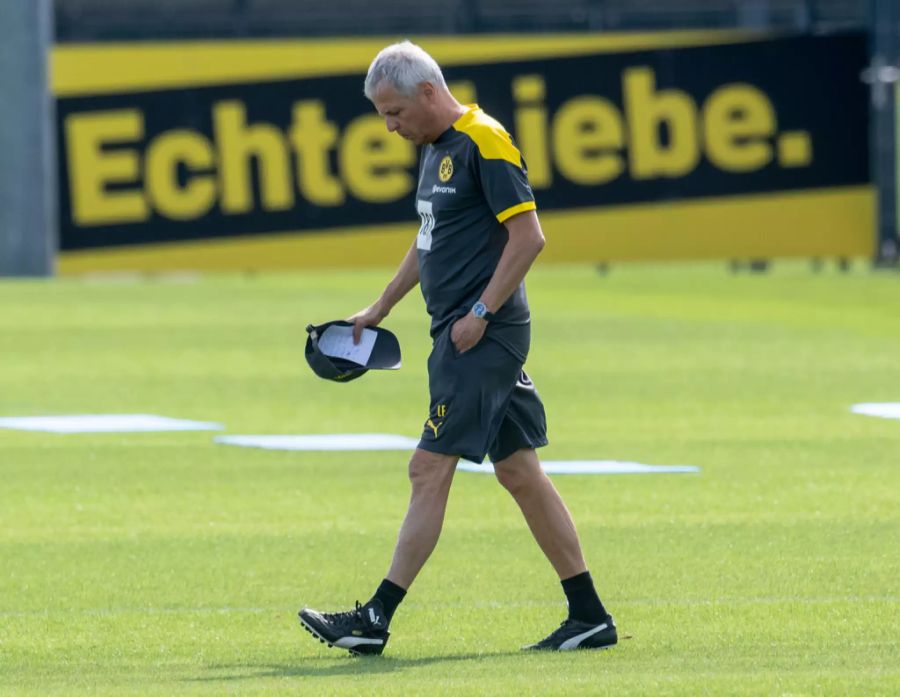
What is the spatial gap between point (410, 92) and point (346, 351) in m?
1.25

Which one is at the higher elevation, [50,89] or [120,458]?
[50,89]

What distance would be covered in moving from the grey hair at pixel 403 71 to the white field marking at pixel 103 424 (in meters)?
7.92

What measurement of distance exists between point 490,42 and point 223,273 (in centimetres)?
578

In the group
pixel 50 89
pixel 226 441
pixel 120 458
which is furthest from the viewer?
pixel 50 89

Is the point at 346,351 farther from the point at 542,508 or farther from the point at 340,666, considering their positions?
the point at 340,666

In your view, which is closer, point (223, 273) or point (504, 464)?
point (504, 464)

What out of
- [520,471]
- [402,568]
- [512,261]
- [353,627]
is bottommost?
[353,627]

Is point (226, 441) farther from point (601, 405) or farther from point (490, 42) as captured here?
point (490, 42)

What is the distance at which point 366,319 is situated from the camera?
8.53 meters

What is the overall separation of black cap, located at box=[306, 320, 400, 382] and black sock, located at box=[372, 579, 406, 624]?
995 millimetres

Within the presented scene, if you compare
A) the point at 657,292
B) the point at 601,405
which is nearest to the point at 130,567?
the point at 601,405

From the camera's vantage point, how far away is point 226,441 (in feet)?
48.5

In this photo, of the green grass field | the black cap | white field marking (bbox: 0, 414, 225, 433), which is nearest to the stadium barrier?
the green grass field

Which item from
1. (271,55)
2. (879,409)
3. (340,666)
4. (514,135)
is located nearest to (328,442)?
(879,409)
